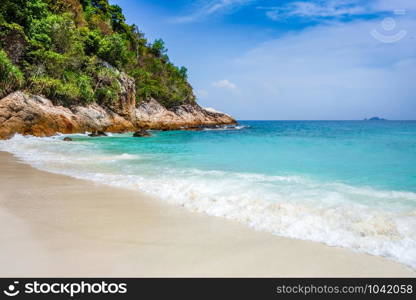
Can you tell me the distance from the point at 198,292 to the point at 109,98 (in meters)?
33.1

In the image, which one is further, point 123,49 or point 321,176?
point 123,49

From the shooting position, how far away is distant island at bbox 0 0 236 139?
71.0 ft

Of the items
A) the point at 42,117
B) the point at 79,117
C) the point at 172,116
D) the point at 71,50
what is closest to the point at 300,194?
the point at 42,117

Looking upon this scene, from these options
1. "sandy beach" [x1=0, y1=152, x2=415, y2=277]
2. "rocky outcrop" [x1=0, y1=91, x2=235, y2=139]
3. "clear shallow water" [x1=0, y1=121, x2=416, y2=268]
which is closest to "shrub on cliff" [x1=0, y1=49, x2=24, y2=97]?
"rocky outcrop" [x1=0, y1=91, x2=235, y2=139]

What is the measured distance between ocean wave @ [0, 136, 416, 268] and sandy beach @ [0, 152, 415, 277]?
1.21 feet

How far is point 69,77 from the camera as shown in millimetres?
27703

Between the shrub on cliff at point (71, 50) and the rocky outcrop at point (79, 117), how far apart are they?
1.43m

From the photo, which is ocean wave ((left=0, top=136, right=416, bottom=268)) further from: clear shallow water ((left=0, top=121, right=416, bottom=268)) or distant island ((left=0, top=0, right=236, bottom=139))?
distant island ((left=0, top=0, right=236, bottom=139))

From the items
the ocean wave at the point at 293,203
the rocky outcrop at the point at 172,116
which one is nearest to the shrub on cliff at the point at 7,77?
the ocean wave at the point at 293,203

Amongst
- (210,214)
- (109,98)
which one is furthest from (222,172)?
(109,98)

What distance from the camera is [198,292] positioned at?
8.39 ft

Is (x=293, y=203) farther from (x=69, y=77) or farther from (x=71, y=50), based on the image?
(x=71, y=50)

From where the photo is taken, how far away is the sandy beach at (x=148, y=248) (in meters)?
2.84

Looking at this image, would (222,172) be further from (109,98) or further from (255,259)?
(109,98)
